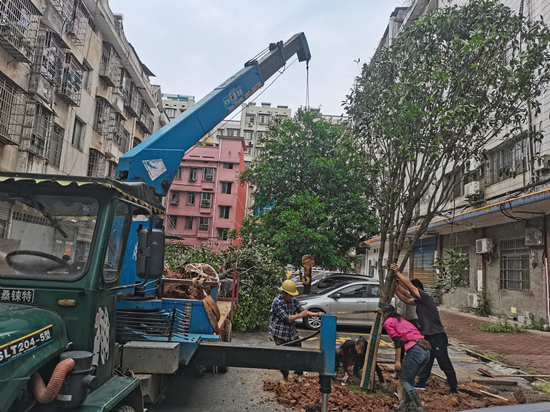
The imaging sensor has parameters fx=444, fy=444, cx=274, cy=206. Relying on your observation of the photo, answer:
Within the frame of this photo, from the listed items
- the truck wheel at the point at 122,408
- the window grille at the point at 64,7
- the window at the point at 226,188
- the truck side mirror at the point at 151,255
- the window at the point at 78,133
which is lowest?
the truck wheel at the point at 122,408

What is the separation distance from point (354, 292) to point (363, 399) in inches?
270

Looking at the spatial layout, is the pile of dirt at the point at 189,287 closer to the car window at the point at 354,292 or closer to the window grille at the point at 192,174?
the car window at the point at 354,292

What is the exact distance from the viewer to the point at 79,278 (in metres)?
3.09

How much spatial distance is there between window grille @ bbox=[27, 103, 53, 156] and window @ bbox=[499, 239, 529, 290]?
1663 centimetres

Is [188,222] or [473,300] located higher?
[188,222]

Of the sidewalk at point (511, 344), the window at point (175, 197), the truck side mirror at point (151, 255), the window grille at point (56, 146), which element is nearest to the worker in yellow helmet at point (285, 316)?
the truck side mirror at point (151, 255)

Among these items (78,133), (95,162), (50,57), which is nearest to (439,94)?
(50,57)

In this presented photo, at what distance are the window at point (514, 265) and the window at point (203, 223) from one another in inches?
1121

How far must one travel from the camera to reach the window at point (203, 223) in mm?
41250

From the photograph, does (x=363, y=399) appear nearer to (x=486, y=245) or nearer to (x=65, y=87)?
(x=486, y=245)

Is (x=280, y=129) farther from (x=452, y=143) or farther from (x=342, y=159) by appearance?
(x=452, y=143)

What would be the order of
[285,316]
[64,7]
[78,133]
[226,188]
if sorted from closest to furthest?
1. [285,316]
2. [64,7]
3. [78,133]
4. [226,188]

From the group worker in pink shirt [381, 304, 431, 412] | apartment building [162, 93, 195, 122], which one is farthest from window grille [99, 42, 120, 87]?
apartment building [162, 93, 195, 122]

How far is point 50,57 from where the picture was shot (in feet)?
47.6
